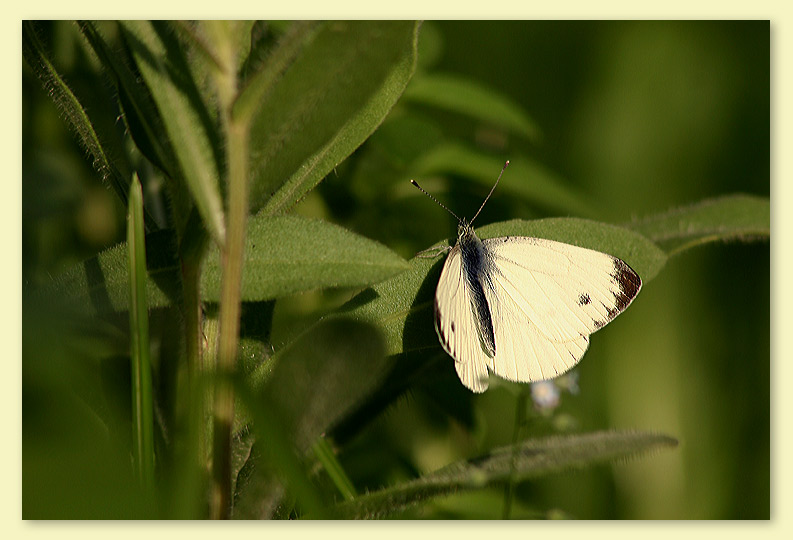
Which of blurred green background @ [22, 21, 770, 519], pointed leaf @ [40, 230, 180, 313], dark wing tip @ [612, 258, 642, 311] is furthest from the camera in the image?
blurred green background @ [22, 21, 770, 519]

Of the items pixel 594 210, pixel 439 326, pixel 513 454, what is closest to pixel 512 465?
pixel 513 454

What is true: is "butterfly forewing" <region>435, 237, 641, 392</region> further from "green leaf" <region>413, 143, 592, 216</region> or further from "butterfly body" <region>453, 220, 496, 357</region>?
"green leaf" <region>413, 143, 592, 216</region>

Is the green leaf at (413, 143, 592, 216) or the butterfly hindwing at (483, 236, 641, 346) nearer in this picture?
the butterfly hindwing at (483, 236, 641, 346)

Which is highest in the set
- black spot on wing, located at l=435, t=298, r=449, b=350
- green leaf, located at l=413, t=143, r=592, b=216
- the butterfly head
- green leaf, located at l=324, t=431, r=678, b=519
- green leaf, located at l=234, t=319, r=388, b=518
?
green leaf, located at l=413, t=143, r=592, b=216

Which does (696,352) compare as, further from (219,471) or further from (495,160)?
(219,471)

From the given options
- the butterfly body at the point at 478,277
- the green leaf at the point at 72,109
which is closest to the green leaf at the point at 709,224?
the butterfly body at the point at 478,277

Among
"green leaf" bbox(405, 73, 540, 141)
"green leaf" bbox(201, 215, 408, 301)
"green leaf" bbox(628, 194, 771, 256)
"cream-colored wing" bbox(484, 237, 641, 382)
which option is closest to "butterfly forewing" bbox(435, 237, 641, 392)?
"cream-colored wing" bbox(484, 237, 641, 382)

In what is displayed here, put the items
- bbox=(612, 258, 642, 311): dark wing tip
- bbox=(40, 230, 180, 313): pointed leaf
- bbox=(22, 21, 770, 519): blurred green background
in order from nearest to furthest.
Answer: bbox=(40, 230, 180, 313): pointed leaf < bbox=(612, 258, 642, 311): dark wing tip < bbox=(22, 21, 770, 519): blurred green background

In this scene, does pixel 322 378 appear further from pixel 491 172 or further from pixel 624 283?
pixel 491 172
